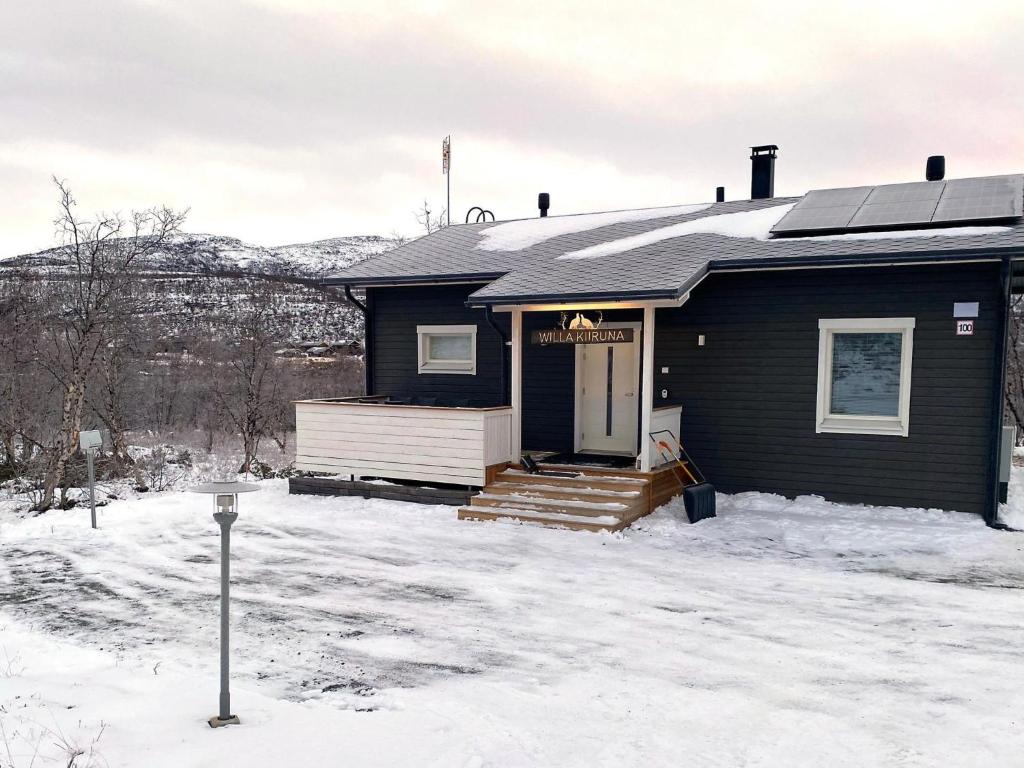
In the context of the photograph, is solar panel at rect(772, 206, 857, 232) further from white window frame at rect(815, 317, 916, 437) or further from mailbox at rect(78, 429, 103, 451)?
mailbox at rect(78, 429, 103, 451)

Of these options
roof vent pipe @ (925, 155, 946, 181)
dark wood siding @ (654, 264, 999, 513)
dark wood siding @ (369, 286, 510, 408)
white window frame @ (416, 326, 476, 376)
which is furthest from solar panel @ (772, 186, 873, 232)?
white window frame @ (416, 326, 476, 376)

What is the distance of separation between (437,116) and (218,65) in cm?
1059

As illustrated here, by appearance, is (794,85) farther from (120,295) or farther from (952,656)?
(120,295)

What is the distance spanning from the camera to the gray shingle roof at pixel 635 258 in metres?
8.69

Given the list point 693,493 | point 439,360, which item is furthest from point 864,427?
point 439,360

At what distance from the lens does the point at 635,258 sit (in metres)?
10.5

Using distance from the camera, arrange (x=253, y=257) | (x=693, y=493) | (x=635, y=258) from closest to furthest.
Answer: (x=693, y=493), (x=635, y=258), (x=253, y=257)

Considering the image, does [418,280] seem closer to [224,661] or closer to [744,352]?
[744,352]

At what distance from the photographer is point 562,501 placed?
9172 mm

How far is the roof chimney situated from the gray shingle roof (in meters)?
0.55

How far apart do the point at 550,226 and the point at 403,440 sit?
614 cm

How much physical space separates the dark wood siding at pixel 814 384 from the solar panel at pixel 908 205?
3.15 ft

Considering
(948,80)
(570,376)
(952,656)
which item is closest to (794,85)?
(948,80)

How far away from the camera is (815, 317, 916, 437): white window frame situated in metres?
9.23
